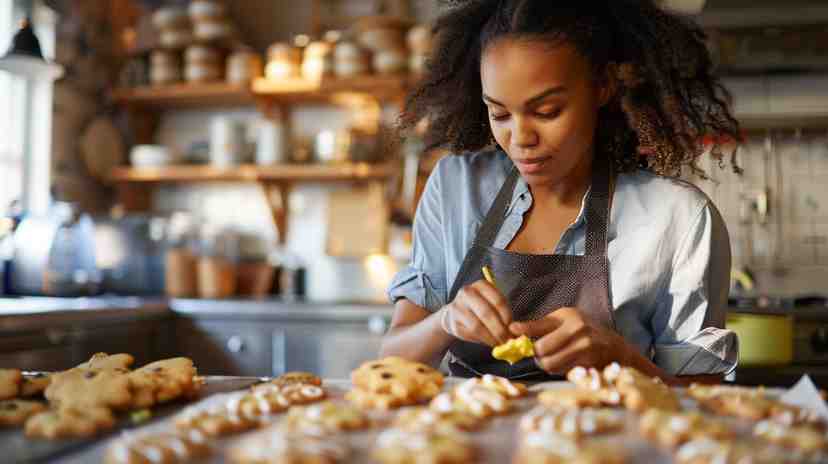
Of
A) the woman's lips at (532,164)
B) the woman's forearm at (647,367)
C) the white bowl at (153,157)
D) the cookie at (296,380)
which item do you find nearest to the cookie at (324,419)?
the cookie at (296,380)

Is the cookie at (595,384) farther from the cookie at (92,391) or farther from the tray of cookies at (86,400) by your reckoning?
the cookie at (92,391)

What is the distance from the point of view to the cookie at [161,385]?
1130 mm

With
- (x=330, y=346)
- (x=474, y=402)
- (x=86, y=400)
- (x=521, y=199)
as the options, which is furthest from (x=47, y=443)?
(x=330, y=346)

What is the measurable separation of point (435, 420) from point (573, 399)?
0.75 feet

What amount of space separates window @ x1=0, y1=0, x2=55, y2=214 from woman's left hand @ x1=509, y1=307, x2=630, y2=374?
3121mm

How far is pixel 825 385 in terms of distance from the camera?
300cm

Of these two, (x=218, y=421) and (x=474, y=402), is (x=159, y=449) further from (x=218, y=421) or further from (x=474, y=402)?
(x=474, y=402)

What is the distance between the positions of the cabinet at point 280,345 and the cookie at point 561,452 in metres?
2.42

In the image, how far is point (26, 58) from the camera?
277 cm

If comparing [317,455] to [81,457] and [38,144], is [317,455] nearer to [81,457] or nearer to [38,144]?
[81,457]

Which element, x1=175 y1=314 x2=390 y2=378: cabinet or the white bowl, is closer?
x1=175 y1=314 x2=390 y2=378: cabinet

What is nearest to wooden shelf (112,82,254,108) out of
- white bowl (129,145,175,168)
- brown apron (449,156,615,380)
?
white bowl (129,145,175,168)

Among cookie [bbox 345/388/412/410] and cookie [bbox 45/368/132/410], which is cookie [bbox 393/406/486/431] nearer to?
cookie [bbox 345/388/412/410]

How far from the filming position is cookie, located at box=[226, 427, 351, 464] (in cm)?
79
